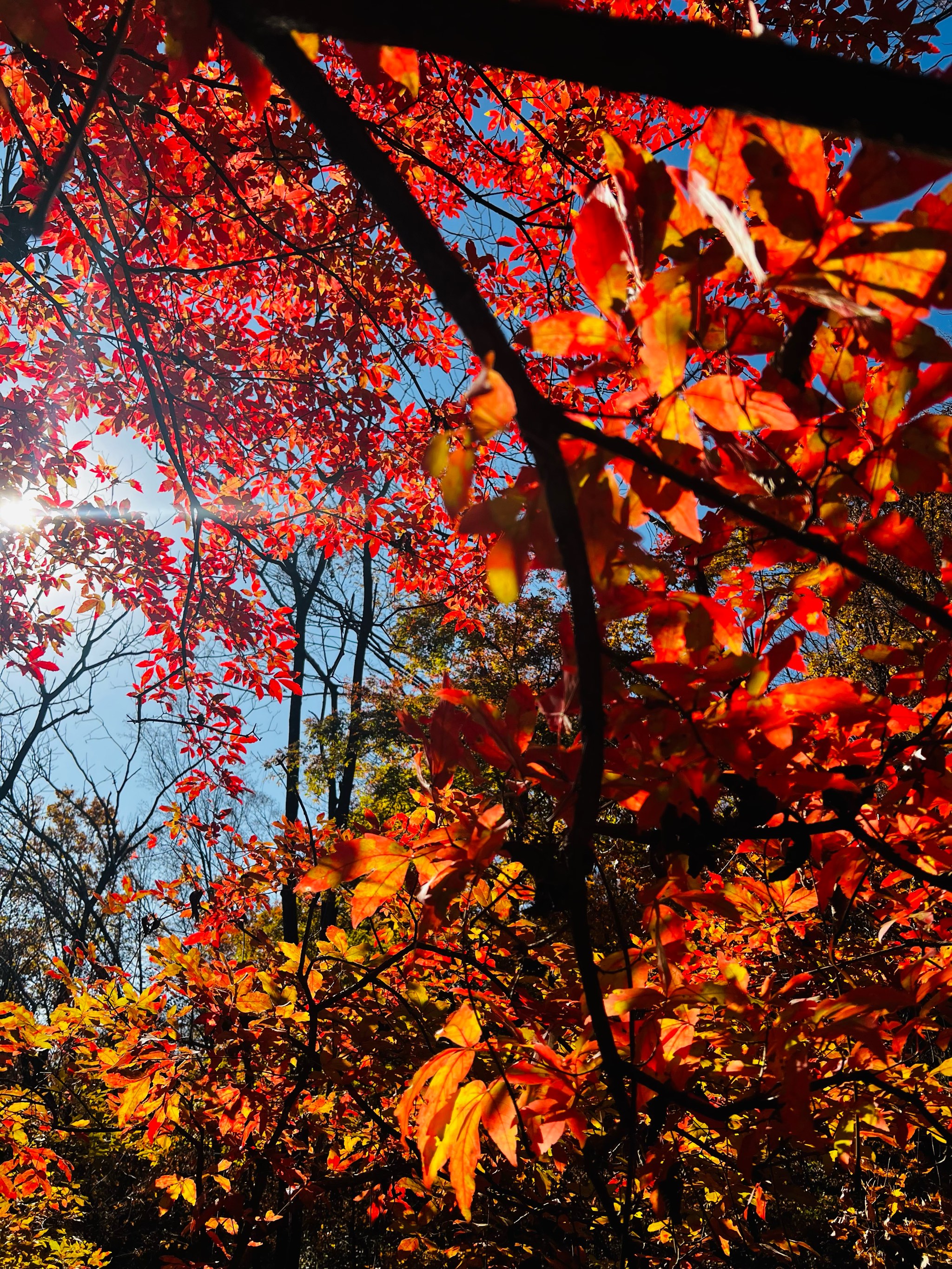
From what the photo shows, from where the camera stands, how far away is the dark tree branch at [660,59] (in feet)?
1.21

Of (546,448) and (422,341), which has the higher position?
(422,341)

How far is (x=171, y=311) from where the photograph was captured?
4.86m

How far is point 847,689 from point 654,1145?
4.72ft

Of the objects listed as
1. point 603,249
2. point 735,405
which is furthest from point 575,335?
point 735,405

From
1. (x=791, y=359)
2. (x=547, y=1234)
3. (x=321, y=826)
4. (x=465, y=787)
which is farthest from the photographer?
(x=465, y=787)

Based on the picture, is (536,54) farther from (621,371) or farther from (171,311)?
(171,311)

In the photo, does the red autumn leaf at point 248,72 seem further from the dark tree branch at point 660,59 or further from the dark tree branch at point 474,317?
the dark tree branch at point 660,59

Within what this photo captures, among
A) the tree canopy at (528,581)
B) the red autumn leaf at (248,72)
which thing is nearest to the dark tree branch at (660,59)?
the tree canopy at (528,581)

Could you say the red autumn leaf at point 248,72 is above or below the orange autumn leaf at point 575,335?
above

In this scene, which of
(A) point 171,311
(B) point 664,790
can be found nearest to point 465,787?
(A) point 171,311

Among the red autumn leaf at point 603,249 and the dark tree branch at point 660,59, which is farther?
the red autumn leaf at point 603,249

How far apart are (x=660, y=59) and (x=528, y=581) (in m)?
2.62

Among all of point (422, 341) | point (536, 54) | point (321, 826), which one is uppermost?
point (422, 341)

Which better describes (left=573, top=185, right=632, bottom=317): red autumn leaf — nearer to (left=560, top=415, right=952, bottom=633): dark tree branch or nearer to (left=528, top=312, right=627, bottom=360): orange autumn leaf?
(left=528, top=312, right=627, bottom=360): orange autumn leaf
